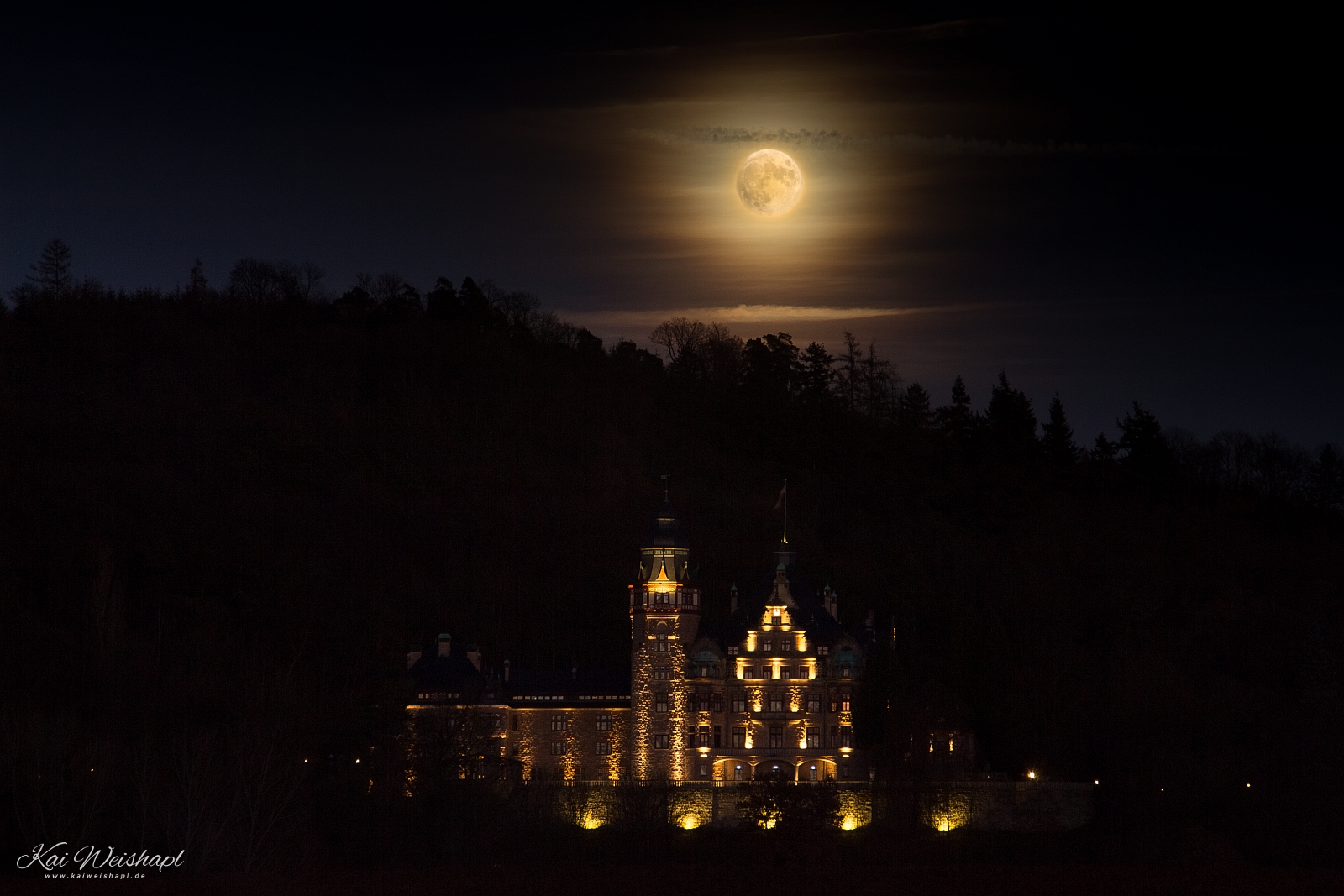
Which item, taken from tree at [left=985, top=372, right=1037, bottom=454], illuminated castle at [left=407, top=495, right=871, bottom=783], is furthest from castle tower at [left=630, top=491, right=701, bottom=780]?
tree at [left=985, top=372, right=1037, bottom=454]

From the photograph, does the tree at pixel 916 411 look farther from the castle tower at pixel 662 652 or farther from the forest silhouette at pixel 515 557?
the castle tower at pixel 662 652

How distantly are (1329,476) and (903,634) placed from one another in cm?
3593

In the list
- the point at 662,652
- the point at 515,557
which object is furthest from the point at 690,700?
the point at 515,557

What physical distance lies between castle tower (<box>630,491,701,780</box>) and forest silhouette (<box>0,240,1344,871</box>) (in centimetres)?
452

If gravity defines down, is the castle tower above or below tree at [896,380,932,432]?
below

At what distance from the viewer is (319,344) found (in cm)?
11488

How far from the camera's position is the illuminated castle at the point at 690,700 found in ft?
228

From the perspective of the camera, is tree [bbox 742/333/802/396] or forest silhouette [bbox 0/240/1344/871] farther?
tree [bbox 742/333/802/396]

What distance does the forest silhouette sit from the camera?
6631 centimetres

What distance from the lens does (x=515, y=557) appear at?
9400 centimetres

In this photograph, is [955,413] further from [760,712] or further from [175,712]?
[175,712]

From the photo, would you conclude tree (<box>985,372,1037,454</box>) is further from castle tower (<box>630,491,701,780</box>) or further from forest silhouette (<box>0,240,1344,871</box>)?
castle tower (<box>630,491,701,780</box>)

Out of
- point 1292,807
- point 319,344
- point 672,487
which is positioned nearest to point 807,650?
point 1292,807

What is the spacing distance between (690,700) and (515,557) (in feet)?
84.1
